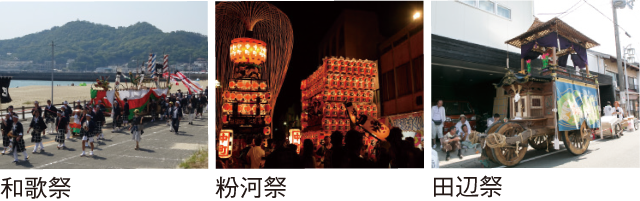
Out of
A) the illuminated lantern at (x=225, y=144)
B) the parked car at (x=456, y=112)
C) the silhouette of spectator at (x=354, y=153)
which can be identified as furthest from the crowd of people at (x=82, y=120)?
the parked car at (x=456, y=112)

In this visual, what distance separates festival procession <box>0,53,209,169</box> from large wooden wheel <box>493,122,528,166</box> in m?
3.78

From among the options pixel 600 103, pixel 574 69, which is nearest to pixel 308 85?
pixel 574 69

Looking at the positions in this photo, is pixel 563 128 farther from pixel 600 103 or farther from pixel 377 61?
pixel 377 61

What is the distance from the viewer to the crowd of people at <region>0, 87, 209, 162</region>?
Result: 13.3ft

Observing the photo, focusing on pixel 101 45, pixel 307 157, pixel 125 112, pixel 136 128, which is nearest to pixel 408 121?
pixel 307 157

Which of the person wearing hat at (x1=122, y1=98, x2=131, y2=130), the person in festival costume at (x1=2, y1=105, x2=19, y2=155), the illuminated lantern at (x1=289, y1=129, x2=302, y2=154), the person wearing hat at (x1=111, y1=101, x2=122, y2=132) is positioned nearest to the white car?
the illuminated lantern at (x1=289, y1=129, x2=302, y2=154)

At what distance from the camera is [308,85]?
3.92 meters

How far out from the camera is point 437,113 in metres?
3.23

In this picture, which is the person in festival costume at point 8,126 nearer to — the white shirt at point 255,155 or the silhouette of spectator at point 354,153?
the white shirt at point 255,155

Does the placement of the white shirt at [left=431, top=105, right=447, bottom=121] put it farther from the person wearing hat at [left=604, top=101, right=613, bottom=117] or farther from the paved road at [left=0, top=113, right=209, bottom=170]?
the paved road at [left=0, top=113, right=209, bottom=170]

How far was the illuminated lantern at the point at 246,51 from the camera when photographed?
11.6 feet

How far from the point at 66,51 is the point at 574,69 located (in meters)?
7.49

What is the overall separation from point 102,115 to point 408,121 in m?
5.20

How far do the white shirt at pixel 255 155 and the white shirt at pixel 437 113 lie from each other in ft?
6.98
